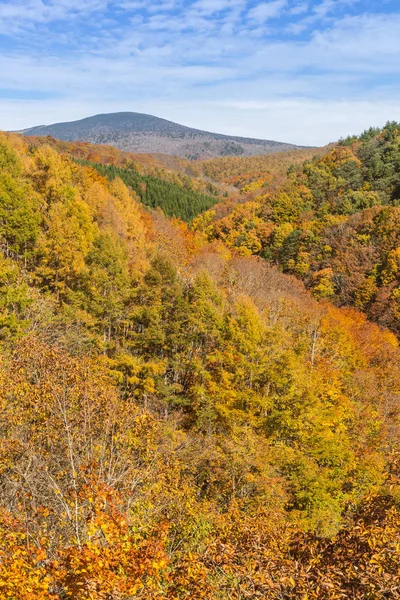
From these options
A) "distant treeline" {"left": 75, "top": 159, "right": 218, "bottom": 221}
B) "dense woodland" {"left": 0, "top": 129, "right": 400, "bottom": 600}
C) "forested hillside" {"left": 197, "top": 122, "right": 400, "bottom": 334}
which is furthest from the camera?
"distant treeline" {"left": 75, "top": 159, "right": 218, "bottom": 221}

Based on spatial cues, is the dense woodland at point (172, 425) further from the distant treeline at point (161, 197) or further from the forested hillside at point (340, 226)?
the distant treeline at point (161, 197)

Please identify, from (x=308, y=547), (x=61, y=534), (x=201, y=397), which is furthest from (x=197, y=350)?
(x=308, y=547)

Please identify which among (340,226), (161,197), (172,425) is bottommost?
(172,425)

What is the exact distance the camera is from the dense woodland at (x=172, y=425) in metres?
7.87

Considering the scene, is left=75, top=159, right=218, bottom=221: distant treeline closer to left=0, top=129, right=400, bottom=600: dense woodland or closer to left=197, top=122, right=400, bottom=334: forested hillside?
left=197, top=122, right=400, bottom=334: forested hillside

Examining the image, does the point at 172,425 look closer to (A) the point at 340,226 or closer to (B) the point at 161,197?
(A) the point at 340,226

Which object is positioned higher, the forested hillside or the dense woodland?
the forested hillside

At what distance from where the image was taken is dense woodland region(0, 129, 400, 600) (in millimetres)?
7871

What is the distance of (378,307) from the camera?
62.1 metres

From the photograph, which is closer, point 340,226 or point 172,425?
point 172,425

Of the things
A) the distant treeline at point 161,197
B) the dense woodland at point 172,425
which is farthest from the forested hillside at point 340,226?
the distant treeline at point 161,197

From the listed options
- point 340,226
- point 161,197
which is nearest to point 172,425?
point 340,226

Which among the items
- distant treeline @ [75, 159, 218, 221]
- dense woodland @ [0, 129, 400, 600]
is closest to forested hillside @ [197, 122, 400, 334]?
dense woodland @ [0, 129, 400, 600]

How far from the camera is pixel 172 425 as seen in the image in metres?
25.6
